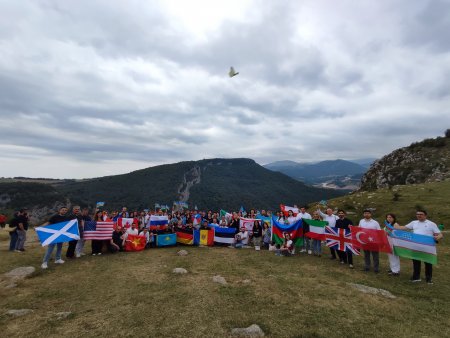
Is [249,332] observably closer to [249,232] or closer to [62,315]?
[62,315]

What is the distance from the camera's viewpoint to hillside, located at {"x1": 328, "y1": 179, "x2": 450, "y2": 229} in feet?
83.1

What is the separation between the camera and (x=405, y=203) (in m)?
28.6

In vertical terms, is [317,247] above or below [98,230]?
below

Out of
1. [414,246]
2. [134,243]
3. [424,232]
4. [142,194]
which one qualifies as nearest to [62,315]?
[134,243]

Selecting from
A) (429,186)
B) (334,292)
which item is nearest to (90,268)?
(334,292)

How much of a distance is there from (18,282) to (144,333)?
7.15 metres

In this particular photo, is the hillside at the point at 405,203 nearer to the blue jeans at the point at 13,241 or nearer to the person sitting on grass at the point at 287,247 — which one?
the person sitting on grass at the point at 287,247

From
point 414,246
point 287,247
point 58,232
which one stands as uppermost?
Answer: point 58,232

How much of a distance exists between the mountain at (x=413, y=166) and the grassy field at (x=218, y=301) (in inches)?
1596

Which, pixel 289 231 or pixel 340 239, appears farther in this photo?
pixel 289 231

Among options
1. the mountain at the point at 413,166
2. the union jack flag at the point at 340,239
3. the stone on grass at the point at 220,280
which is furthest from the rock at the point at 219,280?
the mountain at the point at 413,166

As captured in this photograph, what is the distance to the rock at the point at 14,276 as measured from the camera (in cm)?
1054

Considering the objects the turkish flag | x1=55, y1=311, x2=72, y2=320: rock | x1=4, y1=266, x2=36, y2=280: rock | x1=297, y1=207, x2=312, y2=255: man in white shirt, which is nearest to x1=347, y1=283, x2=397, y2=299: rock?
the turkish flag

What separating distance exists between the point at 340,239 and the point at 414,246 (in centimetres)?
344
